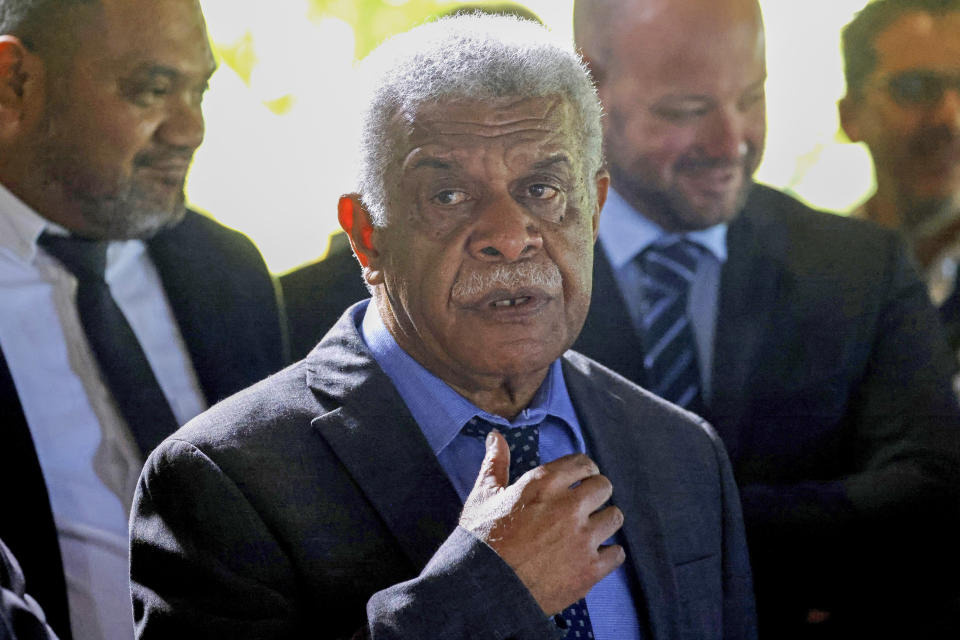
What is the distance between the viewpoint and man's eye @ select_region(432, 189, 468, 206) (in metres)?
1.63

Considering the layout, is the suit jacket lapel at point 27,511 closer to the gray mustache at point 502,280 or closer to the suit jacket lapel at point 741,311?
the gray mustache at point 502,280

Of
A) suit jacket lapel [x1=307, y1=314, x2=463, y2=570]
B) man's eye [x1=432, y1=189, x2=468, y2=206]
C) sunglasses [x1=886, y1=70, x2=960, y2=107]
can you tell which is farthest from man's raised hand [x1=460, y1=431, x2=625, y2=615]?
sunglasses [x1=886, y1=70, x2=960, y2=107]

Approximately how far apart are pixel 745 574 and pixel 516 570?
61cm

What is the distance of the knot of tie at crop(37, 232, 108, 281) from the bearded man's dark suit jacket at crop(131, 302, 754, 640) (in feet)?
1.31

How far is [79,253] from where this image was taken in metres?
1.80

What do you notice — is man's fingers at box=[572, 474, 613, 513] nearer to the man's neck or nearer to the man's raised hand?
the man's raised hand

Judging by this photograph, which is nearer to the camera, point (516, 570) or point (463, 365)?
point (516, 570)

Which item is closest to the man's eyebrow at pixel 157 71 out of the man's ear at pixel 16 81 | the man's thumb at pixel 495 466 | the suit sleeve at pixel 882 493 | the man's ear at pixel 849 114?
the man's ear at pixel 16 81

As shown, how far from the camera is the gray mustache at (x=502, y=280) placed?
5.29 feet

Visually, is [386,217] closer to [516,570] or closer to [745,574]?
[516,570]

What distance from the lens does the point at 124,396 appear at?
1.80m

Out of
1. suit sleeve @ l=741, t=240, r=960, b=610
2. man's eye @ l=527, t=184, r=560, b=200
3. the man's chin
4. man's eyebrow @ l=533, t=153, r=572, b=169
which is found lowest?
suit sleeve @ l=741, t=240, r=960, b=610

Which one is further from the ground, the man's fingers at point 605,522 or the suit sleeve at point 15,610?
the man's fingers at point 605,522

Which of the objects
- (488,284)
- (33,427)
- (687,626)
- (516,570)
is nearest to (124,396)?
(33,427)
